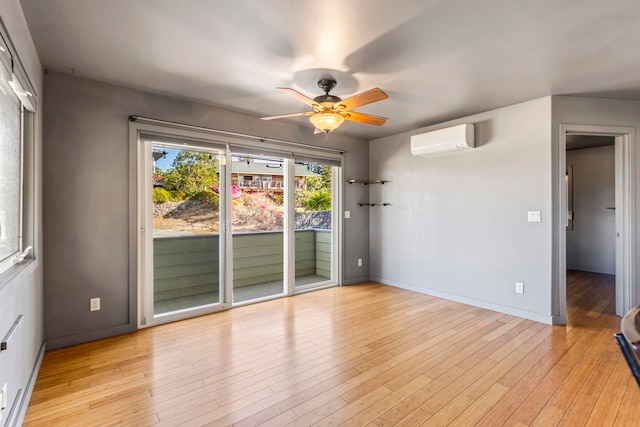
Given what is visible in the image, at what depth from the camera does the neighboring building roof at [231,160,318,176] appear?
4.01 meters

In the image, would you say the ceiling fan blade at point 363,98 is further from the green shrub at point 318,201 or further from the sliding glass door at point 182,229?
the green shrub at point 318,201

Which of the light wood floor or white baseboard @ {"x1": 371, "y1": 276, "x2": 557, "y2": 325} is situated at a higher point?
white baseboard @ {"x1": 371, "y1": 276, "x2": 557, "y2": 325}

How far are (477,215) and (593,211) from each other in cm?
379

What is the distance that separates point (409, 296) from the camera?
4438 mm

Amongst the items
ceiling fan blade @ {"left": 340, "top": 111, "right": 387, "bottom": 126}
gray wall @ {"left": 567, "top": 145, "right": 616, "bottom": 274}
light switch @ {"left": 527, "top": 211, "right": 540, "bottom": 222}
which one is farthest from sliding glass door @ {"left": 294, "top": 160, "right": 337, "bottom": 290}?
gray wall @ {"left": 567, "top": 145, "right": 616, "bottom": 274}

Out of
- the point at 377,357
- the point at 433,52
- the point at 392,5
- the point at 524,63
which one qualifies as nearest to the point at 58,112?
the point at 392,5

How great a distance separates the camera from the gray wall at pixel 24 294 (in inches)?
63.4

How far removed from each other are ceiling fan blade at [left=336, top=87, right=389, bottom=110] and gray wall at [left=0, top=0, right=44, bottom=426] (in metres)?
2.08

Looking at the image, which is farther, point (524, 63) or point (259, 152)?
point (259, 152)

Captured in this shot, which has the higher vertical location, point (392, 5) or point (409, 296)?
point (392, 5)

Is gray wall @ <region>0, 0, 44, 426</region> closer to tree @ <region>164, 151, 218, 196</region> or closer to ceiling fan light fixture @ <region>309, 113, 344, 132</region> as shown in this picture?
tree @ <region>164, 151, 218, 196</region>

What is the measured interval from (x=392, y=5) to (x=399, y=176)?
3.26 metres

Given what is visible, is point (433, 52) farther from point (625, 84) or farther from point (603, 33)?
point (625, 84)

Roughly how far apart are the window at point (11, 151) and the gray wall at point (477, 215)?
4.25 metres
